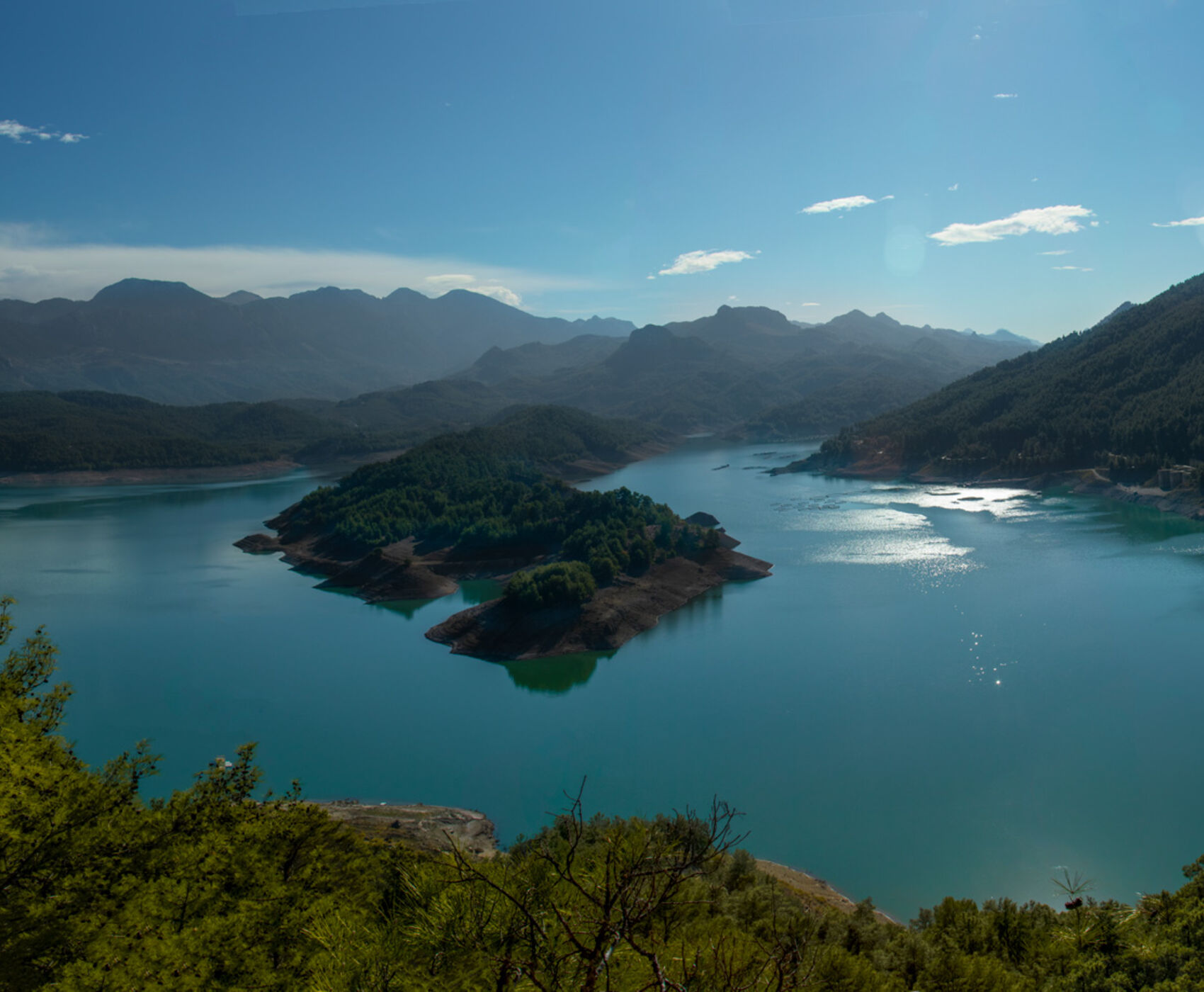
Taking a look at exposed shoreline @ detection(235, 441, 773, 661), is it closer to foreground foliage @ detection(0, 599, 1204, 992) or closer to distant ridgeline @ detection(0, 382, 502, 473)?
foreground foliage @ detection(0, 599, 1204, 992)

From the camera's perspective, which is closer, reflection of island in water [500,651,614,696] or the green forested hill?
reflection of island in water [500,651,614,696]

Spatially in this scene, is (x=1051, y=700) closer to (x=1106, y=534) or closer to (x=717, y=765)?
(x=717, y=765)

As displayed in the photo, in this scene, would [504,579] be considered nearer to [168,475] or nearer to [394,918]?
[394,918]

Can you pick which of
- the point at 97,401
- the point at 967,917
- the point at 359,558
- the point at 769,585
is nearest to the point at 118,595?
the point at 359,558

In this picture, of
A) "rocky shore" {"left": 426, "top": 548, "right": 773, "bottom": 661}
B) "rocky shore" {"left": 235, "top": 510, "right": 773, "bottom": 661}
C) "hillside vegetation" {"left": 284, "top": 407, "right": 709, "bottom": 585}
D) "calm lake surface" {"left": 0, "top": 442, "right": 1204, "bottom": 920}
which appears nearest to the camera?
"calm lake surface" {"left": 0, "top": 442, "right": 1204, "bottom": 920}

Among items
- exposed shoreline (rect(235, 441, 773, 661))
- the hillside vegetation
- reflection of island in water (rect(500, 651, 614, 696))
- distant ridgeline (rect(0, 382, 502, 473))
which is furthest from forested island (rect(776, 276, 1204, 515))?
distant ridgeline (rect(0, 382, 502, 473))

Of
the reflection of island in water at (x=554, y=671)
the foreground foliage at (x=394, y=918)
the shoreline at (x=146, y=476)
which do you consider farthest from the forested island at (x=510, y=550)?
the shoreline at (x=146, y=476)
